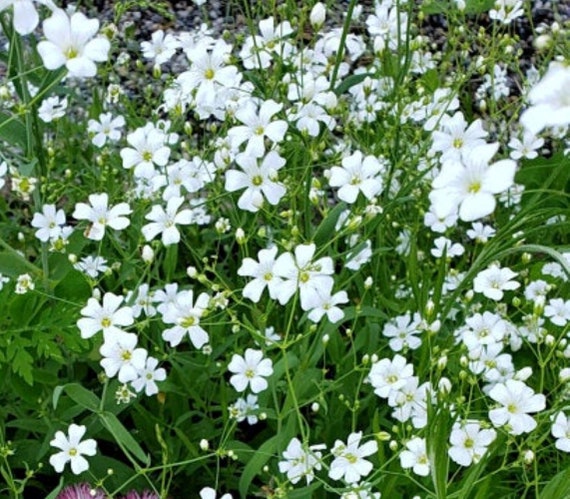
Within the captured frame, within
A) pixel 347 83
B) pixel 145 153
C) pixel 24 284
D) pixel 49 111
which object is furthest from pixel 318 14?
pixel 49 111

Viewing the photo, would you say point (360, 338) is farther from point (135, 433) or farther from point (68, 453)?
point (68, 453)

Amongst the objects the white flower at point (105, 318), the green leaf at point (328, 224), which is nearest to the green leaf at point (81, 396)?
the white flower at point (105, 318)

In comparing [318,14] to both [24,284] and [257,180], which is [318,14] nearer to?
[257,180]

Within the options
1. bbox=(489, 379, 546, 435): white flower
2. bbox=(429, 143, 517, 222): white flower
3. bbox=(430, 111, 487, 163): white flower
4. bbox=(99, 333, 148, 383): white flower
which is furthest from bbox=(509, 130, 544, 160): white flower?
bbox=(429, 143, 517, 222): white flower

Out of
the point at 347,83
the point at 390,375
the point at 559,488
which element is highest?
the point at 347,83

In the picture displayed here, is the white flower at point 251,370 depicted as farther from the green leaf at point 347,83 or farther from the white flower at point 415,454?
the green leaf at point 347,83
